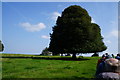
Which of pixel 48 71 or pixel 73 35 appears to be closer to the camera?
pixel 48 71

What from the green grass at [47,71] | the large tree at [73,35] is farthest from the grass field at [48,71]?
the large tree at [73,35]

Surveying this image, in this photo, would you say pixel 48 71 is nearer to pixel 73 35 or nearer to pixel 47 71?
pixel 47 71

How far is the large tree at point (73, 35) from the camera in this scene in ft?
182

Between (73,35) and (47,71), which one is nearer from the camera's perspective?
(47,71)

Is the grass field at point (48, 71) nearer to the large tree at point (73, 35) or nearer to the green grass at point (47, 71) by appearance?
the green grass at point (47, 71)

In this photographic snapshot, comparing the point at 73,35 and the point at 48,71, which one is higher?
the point at 73,35

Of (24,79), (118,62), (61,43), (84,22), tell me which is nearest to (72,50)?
(61,43)

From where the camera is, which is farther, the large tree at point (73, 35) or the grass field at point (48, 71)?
the large tree at point (73, 35)

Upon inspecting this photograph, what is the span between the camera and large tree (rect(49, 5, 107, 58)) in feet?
182

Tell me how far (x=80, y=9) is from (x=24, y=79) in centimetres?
4506

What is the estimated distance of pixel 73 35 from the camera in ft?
A: 182

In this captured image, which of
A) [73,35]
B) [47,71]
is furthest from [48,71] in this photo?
[73,35]

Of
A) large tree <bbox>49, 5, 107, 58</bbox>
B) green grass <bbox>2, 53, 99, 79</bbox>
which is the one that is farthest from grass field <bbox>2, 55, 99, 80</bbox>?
large tree <bbox>49, 5, 107, 58</bbox>

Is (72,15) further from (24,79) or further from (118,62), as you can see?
(118,62)
